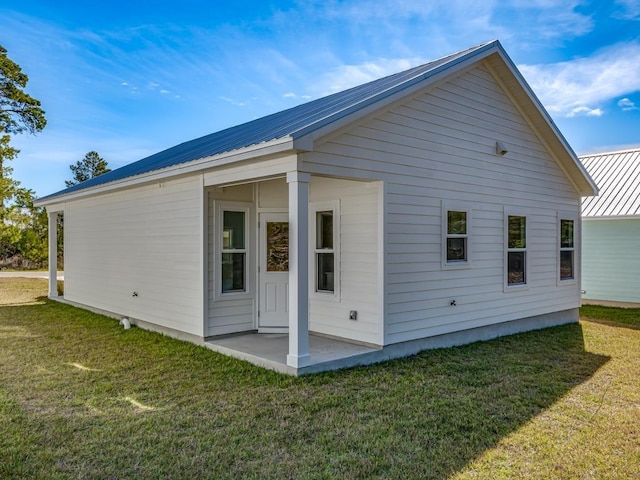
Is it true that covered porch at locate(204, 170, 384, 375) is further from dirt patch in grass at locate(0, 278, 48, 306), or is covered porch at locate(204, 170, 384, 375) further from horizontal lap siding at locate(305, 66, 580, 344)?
dirt patch in grass at locate(0, 278, 48, 306)

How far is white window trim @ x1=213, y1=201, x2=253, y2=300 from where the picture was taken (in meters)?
7.68

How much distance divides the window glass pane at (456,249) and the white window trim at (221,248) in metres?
3.31

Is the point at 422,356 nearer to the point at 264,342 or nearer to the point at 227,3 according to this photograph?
the point at 264,342

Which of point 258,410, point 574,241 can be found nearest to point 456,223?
point 574,241

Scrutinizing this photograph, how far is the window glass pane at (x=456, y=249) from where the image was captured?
777cm

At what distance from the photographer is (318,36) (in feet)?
40.4

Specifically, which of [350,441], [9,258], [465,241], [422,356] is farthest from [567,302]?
[9,258]

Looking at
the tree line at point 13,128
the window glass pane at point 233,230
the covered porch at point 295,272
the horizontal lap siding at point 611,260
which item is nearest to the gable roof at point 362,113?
the covered porch at point 295,272

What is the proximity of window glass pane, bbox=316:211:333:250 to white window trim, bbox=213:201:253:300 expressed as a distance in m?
1.21

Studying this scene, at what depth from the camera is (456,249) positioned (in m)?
7.89

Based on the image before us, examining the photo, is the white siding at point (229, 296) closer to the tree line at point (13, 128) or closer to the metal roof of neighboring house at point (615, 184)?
the metal roof of neighboring house at point (615, 184)

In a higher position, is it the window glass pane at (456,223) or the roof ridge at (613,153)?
the roof ridge at (613,153)

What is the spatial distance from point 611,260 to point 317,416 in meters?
12.4

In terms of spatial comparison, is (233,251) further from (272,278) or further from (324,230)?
(324,230)
